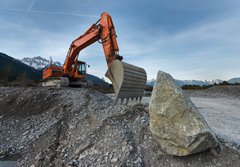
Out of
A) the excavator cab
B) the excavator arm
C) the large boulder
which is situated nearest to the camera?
the large boulder

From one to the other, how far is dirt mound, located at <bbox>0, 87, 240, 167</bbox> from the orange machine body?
7.60 ft

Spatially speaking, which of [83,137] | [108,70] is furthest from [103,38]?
[83,137]

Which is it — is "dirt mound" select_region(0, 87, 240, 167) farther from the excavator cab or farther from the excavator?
the excavator cab

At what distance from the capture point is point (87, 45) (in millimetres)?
10219

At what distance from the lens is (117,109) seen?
5852 mm

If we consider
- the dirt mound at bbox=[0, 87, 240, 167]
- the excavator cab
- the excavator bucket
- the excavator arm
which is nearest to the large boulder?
the dirt mound at bbox=[0, 87, 240, 167]

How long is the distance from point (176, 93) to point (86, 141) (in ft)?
7.97

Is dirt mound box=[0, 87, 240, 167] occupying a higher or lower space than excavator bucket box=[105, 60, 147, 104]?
lower

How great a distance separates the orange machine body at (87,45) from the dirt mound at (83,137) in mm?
2315

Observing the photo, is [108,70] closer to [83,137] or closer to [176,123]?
[83,137]

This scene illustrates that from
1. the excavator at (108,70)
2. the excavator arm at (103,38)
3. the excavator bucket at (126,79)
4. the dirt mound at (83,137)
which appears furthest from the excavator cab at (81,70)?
the excavator bucket at (126,79)

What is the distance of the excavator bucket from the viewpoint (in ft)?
20.8

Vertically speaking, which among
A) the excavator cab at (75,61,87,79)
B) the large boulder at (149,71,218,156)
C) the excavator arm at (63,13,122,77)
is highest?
the excavator arm at (63,13,122,77)

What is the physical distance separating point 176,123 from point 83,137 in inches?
95.8
